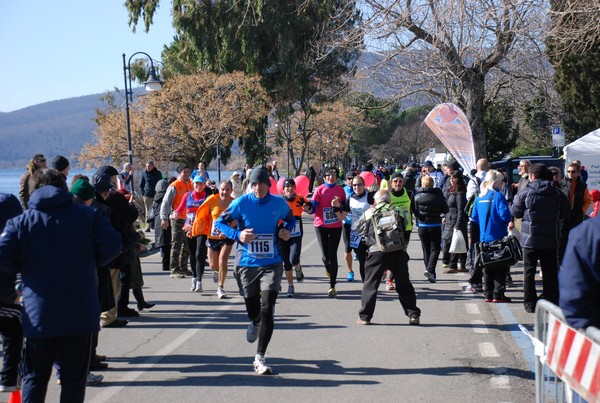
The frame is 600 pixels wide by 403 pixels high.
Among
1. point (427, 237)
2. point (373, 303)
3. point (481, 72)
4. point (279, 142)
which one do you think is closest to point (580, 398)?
point (373, 303)

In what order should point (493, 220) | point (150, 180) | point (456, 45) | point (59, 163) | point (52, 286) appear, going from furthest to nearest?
point (150, 180) < point (456, 45) < point (493, 220) < point (59, 163) < point (52, 286)

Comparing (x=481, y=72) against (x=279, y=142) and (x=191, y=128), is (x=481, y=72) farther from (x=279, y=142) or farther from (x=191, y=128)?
(x=279, y=142)

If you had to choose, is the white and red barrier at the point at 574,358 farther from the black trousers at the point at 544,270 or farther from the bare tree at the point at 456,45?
the bare tree at the point at 456,45

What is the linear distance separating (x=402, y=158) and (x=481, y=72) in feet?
270

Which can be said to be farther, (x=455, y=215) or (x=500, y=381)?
(x=455, y=215)

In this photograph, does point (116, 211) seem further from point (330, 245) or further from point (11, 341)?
point (330, 245)

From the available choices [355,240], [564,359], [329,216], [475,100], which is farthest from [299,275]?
[475,100]

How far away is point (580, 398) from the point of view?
13.3 feet

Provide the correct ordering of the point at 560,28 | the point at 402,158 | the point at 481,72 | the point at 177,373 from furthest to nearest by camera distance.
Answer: the point at 402,158
the point at 481,72
the point at 560,28
the point at 177,373

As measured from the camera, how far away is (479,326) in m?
9.07

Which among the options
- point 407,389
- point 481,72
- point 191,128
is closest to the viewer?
point 407,389

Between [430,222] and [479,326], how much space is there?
389 cm

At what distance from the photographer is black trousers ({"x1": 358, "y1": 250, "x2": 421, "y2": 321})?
29.9ft

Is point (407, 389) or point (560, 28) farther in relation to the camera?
point (560, 28)
